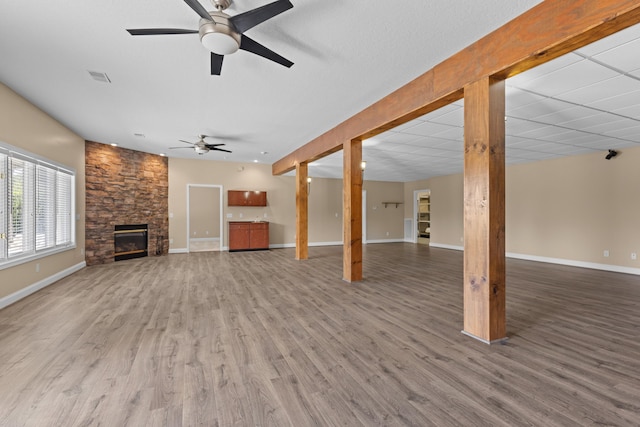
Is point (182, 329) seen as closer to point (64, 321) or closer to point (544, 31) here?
point (64, 321)

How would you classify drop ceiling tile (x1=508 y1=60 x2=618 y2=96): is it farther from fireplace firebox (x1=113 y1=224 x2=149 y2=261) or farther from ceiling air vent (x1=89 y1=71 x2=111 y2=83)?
fireplace firebox (x1=113 y1=224 x2=149 y2=261)

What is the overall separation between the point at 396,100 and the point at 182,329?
3.65 meters

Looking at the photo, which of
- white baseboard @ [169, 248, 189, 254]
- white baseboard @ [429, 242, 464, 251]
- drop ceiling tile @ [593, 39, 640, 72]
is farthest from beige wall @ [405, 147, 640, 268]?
white baseboard @ [169, 248, 189, 254]

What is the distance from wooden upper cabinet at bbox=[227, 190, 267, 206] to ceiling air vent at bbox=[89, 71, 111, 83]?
5.56 m

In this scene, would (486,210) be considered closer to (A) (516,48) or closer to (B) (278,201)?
(A) (516,48)

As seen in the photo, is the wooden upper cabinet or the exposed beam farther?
the wooden upper cabinet

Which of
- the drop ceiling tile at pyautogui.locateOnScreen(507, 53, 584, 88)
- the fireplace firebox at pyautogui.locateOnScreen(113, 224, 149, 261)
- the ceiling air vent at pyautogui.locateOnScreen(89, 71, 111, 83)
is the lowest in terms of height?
the fireplace firebox at pyautogui.locateOnScreen(113, 224, 149, 261)

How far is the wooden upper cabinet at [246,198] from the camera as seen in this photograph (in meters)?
8.93

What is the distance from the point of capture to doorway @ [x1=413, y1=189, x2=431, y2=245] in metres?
11.5

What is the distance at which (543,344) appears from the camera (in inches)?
100

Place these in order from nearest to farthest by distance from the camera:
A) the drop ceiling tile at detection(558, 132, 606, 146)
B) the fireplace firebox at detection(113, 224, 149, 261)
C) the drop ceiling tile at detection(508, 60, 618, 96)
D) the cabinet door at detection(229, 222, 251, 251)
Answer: the drop ceiling tile at detection(508, 60, 618, 96) → the drop ceiling tile at detection(558, 132, 606, 146) → the fireplace firebox at detection(113, 224, 149, 261) → the cabinet door at detection(229, 222, 251, 251)

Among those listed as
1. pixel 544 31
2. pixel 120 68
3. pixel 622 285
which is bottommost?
pixel 622 285

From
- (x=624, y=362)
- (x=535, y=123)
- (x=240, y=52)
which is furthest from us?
(x=535, y=123)

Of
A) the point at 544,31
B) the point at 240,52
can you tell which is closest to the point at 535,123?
the point at 544,31
